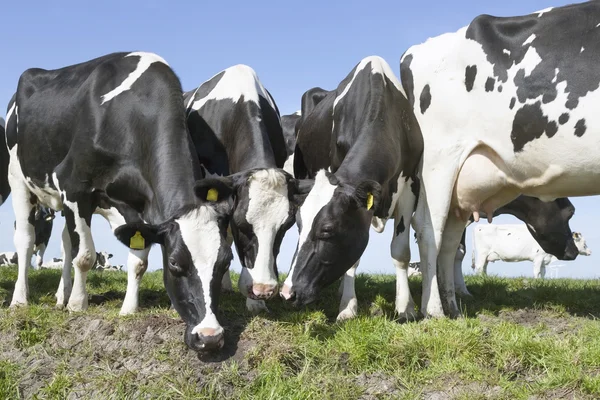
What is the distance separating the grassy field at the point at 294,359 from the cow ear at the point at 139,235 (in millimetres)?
748

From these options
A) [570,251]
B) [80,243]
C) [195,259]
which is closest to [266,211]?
[195,259]

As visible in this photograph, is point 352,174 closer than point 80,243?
Yes

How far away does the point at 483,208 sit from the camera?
9320 millimetres

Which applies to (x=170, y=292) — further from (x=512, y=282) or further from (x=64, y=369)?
(x=512, y=282)

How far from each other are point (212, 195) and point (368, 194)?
1.59 m

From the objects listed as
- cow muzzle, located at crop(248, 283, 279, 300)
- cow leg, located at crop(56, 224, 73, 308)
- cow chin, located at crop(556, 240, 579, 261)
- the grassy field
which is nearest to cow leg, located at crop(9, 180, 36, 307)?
cow leg, located at crop(56, 224, 73, 308)

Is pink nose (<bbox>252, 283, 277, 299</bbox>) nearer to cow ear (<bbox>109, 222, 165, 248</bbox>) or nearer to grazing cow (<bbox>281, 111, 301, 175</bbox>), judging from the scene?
cow ear (<bbox>109, 222, 165, 248</bbox>)

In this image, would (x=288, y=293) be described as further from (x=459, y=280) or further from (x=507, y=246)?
(x=507, y=246)

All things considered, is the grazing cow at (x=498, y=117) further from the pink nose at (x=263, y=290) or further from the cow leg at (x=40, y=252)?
the cow leg at (x=40, y=252)

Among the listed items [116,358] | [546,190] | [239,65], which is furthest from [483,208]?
[116,358]

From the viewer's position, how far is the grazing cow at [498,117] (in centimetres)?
794

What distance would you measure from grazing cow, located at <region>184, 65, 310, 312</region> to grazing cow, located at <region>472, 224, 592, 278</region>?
1928 centimetres

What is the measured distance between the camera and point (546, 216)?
48.6 ft

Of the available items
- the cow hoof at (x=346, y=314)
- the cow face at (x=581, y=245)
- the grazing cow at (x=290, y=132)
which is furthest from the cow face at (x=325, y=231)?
the cow face at (x=581, y=245)
